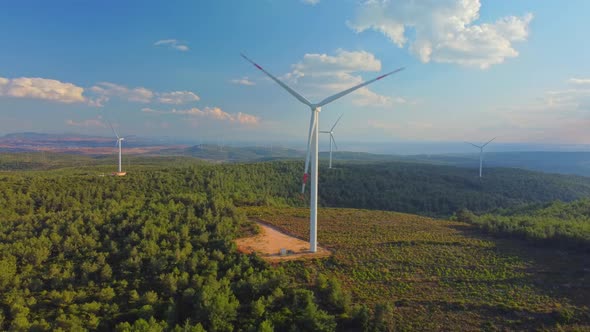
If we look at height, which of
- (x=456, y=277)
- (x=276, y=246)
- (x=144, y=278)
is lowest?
(x=144, y=278)

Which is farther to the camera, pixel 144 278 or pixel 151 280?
pixel 144 278

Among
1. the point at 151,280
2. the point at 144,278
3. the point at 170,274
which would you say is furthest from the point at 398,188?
the point at 144,278

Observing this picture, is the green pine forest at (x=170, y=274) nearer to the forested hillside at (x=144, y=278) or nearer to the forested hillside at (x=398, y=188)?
the forested hillside at (x=144, y=278)

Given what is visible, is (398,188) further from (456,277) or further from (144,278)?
(144,278)

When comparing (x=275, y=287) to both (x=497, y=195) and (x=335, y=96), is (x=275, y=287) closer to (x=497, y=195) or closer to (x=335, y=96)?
(x=335, y=96)

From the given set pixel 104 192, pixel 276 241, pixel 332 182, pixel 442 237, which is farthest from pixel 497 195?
pixel 104 192

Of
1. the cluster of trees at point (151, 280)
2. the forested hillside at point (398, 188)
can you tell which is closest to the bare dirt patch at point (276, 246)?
the cluster of trees at point (151, 280)
